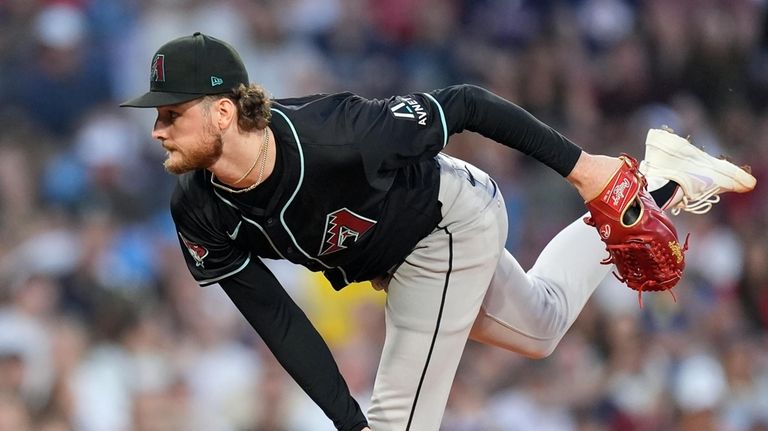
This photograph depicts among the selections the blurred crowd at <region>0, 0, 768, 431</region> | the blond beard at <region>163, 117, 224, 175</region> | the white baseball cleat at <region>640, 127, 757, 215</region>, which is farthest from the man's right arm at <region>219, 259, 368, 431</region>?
the blurred crowd at <region>0, 0, 768, 431</region>

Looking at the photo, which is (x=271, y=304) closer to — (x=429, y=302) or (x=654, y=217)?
(x=429, y=302)

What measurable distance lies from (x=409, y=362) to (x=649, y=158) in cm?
106

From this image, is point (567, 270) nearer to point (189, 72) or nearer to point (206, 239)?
point (206, 239)

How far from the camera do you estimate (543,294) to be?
12.9 ft

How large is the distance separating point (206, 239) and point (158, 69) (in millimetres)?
504

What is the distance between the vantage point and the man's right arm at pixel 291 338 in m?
3.49

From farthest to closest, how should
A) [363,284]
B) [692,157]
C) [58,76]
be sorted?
1. [58,76]
2. [363,284]
3. [692,157]

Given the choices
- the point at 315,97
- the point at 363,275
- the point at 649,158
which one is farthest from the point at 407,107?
the point at 649,158

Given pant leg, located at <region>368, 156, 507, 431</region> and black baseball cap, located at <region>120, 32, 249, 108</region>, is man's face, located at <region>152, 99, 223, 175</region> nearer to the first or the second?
black baseball cap, located at <region>120, 32, 249, 108</region>

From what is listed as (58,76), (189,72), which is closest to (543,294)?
(189,72)

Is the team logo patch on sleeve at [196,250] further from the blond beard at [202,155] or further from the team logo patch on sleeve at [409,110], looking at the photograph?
the team logo patch on sleeve at [409,110]

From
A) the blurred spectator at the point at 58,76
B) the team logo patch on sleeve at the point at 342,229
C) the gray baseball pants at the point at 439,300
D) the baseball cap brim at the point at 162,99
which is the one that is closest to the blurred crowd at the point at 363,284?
the blurred spectator at the point at 58,76

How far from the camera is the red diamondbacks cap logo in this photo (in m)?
3.21

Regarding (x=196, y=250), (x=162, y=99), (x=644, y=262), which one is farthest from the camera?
(x=644, y=262)
